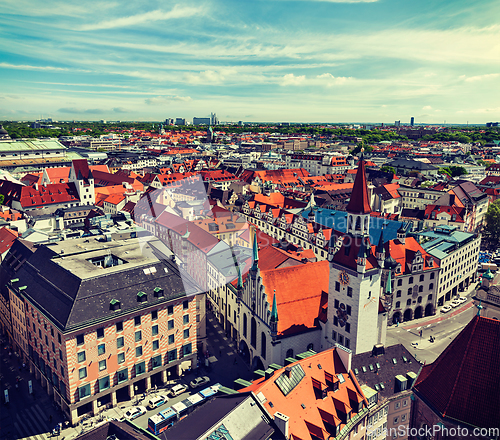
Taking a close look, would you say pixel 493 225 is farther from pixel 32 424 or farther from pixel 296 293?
pixel 32 424

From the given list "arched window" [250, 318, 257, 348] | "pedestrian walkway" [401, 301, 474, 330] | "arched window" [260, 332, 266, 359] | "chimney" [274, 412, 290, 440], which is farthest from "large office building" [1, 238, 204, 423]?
"pedestrian walkway" [401, 301, 474, 330]

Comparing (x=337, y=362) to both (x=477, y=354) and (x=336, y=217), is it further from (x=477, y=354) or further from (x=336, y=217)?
(x=336, y=217)

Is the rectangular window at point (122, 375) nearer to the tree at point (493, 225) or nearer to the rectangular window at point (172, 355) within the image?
the rectangular window at point (172, 355)

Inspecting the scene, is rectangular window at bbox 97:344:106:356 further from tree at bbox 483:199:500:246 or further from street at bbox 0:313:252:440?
tree at bbox 483:199:500:246

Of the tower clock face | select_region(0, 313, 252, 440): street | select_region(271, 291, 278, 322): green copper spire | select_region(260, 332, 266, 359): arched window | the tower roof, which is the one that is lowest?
select_region(0, 313, 252, 440): street

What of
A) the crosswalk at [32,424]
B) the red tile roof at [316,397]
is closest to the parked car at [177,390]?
the crosswalk at [32,424]

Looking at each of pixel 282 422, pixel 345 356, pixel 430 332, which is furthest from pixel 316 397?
pixel 430 332
